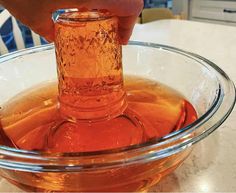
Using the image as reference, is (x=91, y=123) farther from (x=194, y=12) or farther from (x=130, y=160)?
(x=194, y=12)

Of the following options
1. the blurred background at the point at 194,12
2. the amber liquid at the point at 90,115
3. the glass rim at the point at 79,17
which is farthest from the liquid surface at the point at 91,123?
the blurred background at the point at 194,12

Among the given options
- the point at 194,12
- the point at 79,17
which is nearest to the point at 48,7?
the point at 79,17

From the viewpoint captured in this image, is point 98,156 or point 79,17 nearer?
point 98,156

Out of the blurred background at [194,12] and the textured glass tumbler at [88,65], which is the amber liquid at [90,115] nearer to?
the textured glass tumbler at [88,65]

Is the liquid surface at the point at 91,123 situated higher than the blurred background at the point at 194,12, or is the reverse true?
the liquid surface at the point at 91,123

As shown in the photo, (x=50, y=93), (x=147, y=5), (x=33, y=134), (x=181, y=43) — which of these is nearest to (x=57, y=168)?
(x=33, y=134)

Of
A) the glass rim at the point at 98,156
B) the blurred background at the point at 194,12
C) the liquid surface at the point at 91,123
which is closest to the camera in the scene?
the glass rim at the point at 98,156

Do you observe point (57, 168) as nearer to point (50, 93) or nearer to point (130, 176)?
point (130, 176)

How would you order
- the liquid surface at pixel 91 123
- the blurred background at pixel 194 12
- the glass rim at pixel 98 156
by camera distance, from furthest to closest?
1. the blurred background at pixel 194 12
2. the liquid surface at pixel 91 123
3. the glass rim at pixel 98 156
